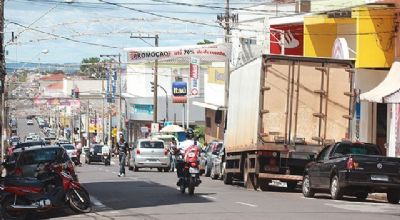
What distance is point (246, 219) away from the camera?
17016mm

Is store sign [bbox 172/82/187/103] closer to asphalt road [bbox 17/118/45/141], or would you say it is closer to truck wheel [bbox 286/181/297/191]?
truck wheel [bbox 286/181/297/191]

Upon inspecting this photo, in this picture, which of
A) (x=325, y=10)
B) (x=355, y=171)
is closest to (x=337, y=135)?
(x=355, y=171)

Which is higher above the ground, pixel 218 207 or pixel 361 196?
pixel 218 207

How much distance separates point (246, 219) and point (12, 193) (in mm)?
5141

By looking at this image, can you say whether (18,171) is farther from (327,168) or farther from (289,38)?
(289,38)

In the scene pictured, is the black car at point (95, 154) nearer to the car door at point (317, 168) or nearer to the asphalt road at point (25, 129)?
the car door at point (317, 168)

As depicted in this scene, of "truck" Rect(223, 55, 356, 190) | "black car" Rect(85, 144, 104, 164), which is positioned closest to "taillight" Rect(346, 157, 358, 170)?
"truck" Rect(223, 55, 356, 190)

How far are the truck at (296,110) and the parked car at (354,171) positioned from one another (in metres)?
1.96

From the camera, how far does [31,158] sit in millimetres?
24297

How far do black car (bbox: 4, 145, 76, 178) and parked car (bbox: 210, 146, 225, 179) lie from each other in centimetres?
1172

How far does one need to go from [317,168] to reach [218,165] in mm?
12237

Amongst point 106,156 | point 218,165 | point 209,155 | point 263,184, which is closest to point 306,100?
point 263,184

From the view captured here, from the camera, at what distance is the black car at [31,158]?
77.6 feet

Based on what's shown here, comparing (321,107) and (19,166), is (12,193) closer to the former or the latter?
(19,166)
